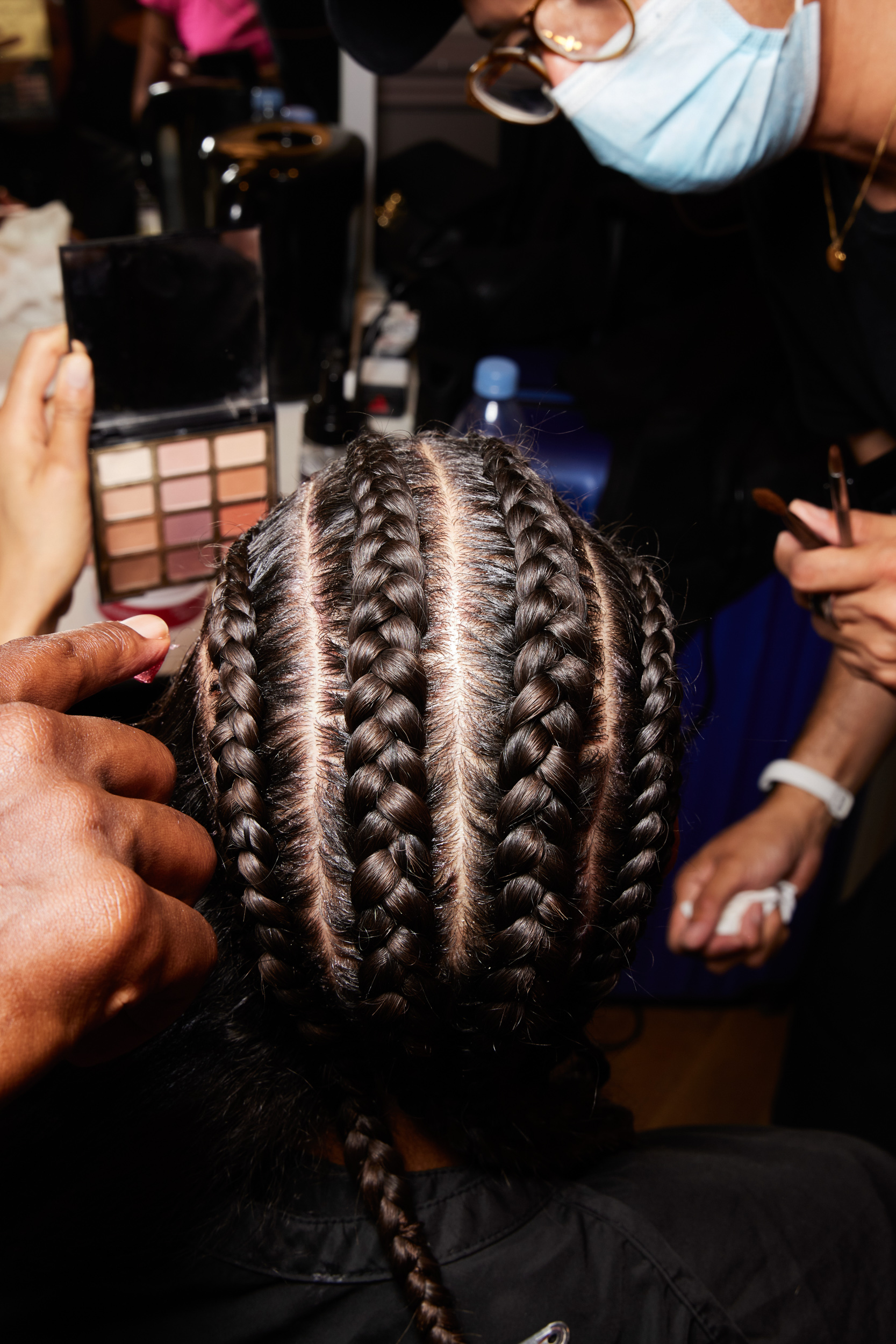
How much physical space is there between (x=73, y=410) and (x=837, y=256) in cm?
87

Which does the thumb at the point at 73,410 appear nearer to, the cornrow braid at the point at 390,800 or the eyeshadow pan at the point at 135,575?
the eyeshadow pan at the point at 135,575

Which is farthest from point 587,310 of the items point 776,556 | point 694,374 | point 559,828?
point 559,828

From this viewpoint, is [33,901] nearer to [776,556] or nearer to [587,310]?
[776,556]

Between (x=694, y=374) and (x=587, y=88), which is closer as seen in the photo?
(x=587, y=88)

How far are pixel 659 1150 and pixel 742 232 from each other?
134cm

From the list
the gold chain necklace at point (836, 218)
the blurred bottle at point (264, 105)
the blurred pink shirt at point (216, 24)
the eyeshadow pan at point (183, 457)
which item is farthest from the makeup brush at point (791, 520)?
the blurred pink shirt at point (216, 24)

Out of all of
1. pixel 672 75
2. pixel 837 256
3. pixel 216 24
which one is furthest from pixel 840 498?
pixel 216 24

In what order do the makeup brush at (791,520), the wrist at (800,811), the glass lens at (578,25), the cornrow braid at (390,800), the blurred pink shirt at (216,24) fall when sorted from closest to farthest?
the cornrow braid at (390,800)
the makeup brush at (791,520)
the glass lens at (578,25)
the wrist at (800,811)
the blurred pink shirt at (216,24)

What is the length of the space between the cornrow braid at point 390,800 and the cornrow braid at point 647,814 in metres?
0.12

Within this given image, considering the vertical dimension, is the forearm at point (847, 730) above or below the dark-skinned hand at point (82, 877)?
below

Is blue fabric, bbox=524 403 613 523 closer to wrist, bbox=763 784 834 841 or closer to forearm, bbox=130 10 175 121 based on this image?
wrist, bbox=763 784 834 841

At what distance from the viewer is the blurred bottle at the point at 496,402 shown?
47.6 inches

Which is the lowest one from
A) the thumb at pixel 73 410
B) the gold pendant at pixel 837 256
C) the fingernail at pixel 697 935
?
the fingernail at pixel 697 935

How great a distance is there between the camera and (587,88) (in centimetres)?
95
